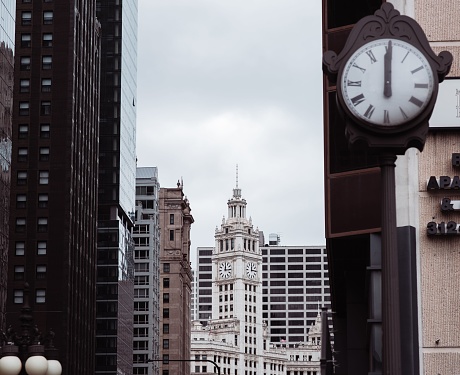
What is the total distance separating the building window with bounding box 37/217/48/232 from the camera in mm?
126000

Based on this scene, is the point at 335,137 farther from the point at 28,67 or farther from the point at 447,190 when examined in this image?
the point at 28,67

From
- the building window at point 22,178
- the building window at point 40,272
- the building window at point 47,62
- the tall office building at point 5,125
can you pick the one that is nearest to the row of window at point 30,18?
the building window at point 47,62

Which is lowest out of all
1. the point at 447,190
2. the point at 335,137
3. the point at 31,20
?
the point at 447,190

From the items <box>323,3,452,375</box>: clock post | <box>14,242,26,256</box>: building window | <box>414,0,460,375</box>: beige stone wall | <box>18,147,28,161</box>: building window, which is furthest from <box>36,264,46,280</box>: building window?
<box>323,3,452,375</box>: clock post

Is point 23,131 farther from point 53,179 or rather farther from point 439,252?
point 439,252

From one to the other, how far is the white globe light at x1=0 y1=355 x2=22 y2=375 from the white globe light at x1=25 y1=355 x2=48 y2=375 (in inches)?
9.0

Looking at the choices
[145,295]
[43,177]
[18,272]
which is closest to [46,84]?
[43,177]

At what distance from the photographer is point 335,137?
1206 inches

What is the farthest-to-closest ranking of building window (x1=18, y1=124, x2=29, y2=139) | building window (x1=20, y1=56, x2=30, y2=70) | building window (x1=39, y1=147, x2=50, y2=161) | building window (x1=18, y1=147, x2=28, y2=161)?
building window (x1=20, y1=56, x2=30, y2=70) → building window (x1=18, y1=124, x2=29, y2=139) → building window (x1=18, y1=147, x2=28, y2=161) → building window (x1=39, y1=147, x2=50, y2=161)

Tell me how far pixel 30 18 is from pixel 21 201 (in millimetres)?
19858

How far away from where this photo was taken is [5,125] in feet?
279

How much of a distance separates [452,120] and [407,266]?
3246mm

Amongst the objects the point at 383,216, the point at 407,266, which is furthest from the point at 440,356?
the point at 383,216

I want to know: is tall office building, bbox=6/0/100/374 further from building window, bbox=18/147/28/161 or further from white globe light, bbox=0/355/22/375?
white globe light, bbox=0/355/22/375
